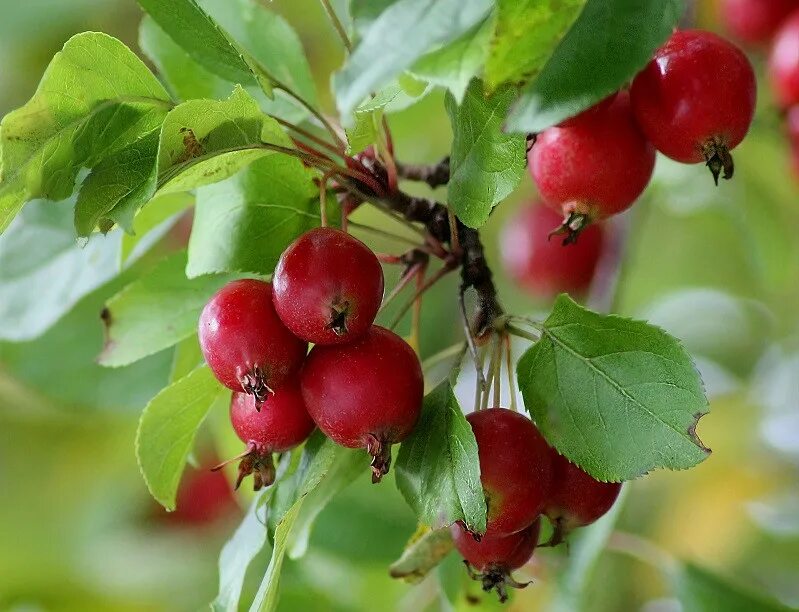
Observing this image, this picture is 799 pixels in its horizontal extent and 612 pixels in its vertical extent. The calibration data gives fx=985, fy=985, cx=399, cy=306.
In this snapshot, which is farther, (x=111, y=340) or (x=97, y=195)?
(x=111, y=340)

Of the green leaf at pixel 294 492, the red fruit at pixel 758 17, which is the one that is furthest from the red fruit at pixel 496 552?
the red fruit at pixel 758 17

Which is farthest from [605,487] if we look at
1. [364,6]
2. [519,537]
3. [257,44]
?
[257,44]

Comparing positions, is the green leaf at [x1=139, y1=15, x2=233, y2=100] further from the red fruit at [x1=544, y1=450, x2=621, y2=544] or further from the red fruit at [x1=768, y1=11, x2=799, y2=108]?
the red fruit at [x1=768, y1=11, x2=799, y2=108]

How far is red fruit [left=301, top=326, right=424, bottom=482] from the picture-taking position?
652 mm

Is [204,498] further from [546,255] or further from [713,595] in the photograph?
[713,595]

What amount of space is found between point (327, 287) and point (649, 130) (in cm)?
26

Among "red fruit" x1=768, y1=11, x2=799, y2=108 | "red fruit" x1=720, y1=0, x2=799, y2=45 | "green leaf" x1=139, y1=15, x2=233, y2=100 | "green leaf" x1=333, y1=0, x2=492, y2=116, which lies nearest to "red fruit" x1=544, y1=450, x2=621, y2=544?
"green leaf" x1=333, y1=0, x2=492, y2=116

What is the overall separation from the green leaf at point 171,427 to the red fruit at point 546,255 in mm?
850

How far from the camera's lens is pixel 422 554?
0.80 metres

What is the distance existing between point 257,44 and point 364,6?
43cm

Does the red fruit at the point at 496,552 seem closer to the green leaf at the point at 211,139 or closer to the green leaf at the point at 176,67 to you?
the green leaf at the point at 211,139

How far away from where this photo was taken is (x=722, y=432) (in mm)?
2012

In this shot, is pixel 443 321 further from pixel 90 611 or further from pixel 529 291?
pixel 90 611

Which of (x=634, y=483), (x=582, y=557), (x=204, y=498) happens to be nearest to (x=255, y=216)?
(x=582, y=557)
